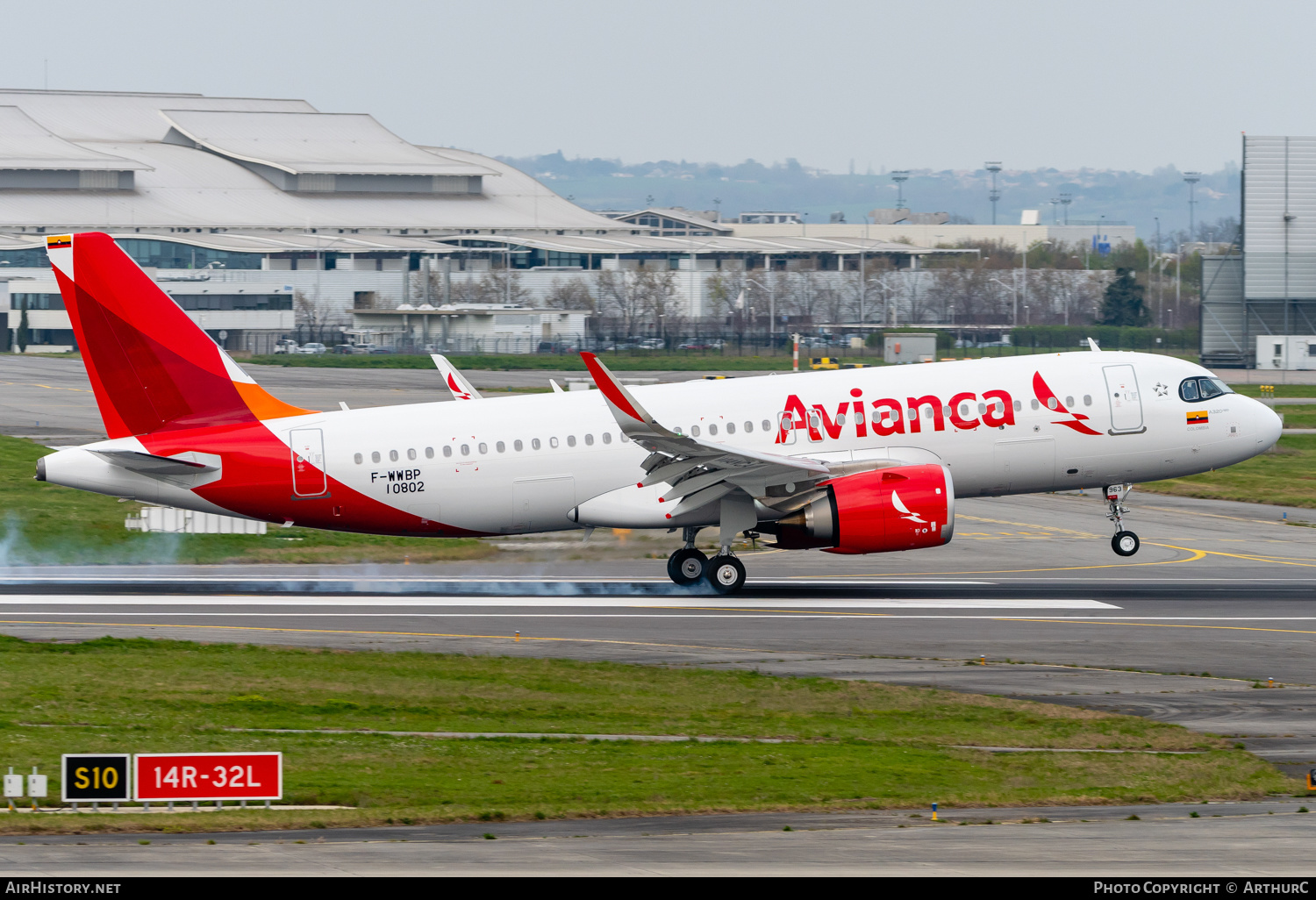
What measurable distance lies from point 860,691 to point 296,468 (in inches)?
636

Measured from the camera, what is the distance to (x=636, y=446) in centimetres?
3744

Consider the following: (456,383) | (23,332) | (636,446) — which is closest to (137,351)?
(456,383)

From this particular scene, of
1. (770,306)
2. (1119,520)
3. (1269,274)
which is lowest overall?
(1119,520)

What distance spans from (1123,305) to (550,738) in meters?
155

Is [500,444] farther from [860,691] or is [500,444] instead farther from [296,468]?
[860,691]

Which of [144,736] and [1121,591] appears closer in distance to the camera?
[144,736]

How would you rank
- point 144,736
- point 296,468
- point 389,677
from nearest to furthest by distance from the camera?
point 144,736 → point 389,677 → point 296,468

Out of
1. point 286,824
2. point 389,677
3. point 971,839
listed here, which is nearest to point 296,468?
point 389,677

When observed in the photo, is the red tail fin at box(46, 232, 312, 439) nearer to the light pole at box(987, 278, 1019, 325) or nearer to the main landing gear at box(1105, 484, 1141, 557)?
the main landing gear at box(1105, 484, 1141, 557)

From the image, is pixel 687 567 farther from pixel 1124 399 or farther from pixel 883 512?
pixel 1124 399

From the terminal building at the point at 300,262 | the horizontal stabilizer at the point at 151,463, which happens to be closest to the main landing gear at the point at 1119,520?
the horizontal stabilizer at the point at 151,463

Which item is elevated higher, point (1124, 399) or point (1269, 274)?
point (1269, 274)

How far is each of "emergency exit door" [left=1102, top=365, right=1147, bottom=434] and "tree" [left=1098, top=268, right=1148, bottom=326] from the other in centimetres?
13611

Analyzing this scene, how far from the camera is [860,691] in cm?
2750
